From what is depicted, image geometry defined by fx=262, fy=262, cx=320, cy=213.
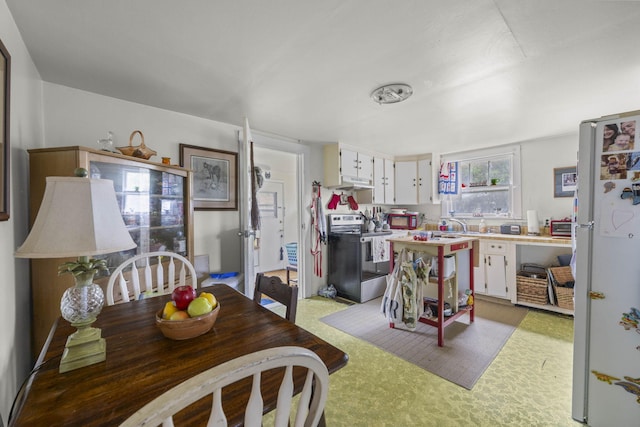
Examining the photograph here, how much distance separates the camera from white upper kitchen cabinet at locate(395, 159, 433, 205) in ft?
14.5

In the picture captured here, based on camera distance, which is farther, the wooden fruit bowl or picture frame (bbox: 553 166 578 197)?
picture frame (bbox: 553 166 578 197)

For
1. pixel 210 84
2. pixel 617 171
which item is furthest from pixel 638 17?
pixel 210 84

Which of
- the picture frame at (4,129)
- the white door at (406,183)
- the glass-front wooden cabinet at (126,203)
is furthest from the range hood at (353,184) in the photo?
the picture frame at (4,129)

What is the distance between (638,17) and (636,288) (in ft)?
4.56

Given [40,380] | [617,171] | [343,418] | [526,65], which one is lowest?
[343,418]

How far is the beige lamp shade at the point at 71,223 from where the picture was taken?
31.6 inches

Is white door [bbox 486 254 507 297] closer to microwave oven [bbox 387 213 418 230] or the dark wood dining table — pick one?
microwave oven [bbox 387 213 418 230]

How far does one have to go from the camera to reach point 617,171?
1.37 m

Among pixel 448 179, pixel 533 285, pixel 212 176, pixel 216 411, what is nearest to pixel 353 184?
pixel 448 179

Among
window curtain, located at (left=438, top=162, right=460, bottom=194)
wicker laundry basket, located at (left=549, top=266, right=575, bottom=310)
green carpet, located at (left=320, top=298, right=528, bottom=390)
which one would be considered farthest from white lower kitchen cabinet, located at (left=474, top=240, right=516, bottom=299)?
window curtain, located at (left=438, top=162, right=460, bottom=194)

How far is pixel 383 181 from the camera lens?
4.44 metres

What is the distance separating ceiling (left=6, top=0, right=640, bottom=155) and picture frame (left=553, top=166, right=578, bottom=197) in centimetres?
96

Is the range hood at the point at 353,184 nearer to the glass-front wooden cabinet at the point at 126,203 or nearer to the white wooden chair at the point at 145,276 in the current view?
the glass-front wooden cabinet at the point at 126,203

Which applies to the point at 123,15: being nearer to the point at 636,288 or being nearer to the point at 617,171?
the point at 617,171
